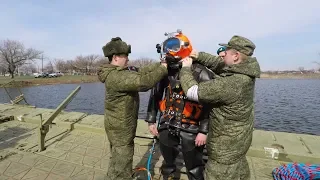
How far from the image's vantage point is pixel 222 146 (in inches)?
87.9

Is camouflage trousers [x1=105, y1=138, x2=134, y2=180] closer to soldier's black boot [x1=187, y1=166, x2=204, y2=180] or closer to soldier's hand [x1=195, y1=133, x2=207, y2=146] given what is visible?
soldier's black boot [x1=187, y1=166, x2=204, y2=180]

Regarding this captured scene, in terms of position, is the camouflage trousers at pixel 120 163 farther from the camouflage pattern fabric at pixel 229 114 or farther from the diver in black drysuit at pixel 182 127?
the camouflage pattern fabric at pixel 229 114

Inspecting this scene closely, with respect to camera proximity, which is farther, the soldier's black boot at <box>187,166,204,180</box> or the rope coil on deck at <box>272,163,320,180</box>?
the rope coil on deck at <box>272,163,320,180</box>

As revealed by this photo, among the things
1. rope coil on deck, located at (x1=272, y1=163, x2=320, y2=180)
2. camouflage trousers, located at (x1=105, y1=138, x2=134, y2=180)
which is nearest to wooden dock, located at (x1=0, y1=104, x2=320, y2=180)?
rope coil on deck, located at (x1=272, y1=163, x2=320, y2=180)

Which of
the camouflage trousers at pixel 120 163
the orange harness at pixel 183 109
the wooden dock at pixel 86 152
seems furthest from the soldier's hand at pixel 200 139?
the wooden dock at pixel 86 152

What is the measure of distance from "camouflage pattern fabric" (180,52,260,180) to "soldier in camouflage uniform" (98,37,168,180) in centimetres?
83

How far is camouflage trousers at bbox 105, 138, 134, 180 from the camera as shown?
290 centimetres

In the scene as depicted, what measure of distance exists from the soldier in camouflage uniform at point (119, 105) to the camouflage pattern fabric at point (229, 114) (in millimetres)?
835

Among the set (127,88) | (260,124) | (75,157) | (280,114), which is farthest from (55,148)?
(280,114)

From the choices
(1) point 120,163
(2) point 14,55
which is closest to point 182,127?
(1) point 120,163

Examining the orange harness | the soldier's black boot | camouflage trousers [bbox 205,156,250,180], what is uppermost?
the orange harness

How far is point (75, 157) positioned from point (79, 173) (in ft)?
2.46

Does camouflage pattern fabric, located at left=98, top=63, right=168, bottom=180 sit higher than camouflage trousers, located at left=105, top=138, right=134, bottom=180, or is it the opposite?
camouflage pattern fabric, located at left=98, top=63, right=168, bottom=180

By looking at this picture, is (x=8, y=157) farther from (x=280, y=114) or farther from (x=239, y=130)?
(x=280, y=114)
